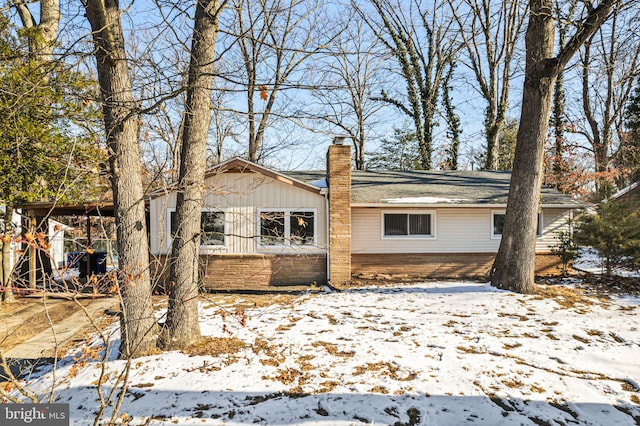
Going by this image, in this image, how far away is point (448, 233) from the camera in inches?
484

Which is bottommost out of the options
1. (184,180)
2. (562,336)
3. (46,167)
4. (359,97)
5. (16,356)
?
(16,356)

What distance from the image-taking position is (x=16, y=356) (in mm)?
6273

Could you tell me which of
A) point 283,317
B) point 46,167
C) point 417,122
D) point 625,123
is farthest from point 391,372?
point 625,123

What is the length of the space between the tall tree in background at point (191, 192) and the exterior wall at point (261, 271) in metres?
5.06

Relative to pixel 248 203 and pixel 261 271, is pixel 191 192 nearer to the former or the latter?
pixel 248 203

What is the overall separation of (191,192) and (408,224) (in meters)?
8.42

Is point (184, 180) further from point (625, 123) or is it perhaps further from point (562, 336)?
point (625, 123)

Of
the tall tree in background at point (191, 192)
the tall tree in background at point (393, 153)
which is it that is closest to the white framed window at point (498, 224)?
the tall tree in background at point (191, 192)

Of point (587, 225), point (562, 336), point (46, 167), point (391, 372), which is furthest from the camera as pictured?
point (587, 225)

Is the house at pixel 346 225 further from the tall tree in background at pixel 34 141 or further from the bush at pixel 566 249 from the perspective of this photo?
the tall tree in background at pixel 34 141

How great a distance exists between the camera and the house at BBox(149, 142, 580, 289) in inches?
425

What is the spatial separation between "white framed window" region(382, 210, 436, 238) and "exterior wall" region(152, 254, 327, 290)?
266 cm

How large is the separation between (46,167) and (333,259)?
7.86m

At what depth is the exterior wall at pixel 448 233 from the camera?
1212 centimetres
